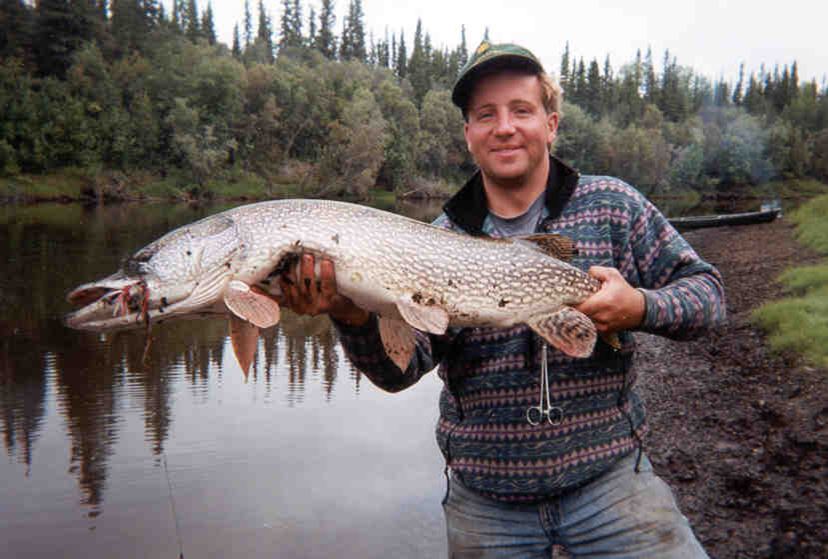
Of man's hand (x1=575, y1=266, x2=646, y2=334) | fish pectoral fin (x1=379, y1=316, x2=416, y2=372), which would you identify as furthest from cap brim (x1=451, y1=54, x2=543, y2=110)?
fish pectoral fin (x1=379, y1=316, x2=416, y2=372)

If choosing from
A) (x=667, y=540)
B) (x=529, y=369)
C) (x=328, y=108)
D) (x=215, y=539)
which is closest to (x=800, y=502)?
(x=667, y=540)

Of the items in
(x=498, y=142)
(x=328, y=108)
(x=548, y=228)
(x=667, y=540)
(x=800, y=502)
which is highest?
(x=328, y=108)

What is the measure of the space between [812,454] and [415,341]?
4319mm

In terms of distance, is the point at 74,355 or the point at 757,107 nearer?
the point at 74,355

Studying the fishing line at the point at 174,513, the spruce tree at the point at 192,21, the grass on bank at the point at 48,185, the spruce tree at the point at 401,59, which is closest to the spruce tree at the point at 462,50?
the spruce tree at the point at 401,59

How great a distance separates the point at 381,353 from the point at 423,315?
269 millimetres

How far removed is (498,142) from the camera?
9.50 feet

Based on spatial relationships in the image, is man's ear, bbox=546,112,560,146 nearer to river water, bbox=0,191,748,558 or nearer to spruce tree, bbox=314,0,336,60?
river water, bbox=0,191,748,558

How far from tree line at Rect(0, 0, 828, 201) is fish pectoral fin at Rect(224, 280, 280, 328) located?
4519cm

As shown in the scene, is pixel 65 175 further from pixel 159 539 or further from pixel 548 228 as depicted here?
pixel 548 228

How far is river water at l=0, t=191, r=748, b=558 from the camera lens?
5184 millimetres

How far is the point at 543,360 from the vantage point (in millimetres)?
2607

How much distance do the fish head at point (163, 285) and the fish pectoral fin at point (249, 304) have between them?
63 mm

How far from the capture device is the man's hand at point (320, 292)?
2.95 meters
